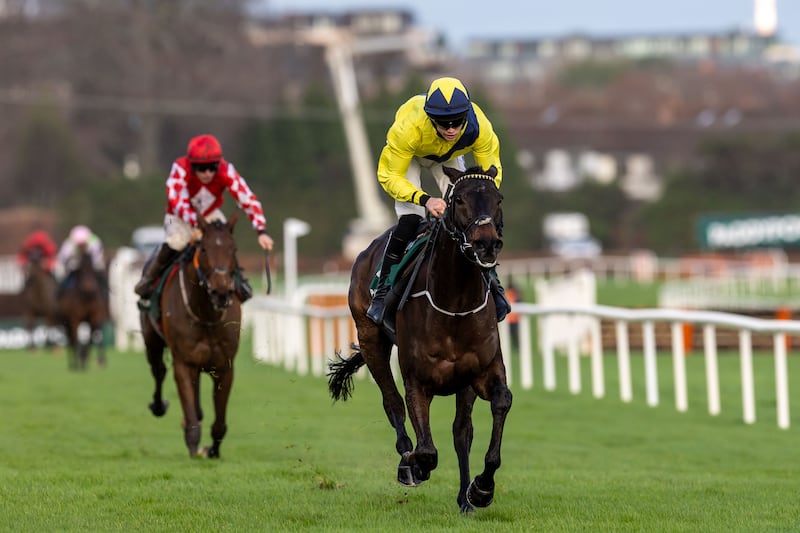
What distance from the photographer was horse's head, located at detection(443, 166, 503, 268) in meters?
6.91

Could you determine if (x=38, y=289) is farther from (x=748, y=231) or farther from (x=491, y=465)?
(x=748, y=231)

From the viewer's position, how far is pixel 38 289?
2292 cm

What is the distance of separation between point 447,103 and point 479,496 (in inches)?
70.9

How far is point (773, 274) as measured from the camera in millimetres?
34000

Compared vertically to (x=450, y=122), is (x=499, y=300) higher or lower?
lower

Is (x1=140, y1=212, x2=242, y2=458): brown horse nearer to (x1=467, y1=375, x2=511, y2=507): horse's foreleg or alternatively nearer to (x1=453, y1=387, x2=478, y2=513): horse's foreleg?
(x1=453, y1=387, x2=478, y2=513): horse's foreleg

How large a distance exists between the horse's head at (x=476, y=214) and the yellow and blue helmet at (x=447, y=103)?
37 centimetres

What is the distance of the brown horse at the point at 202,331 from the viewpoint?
32.4 ft

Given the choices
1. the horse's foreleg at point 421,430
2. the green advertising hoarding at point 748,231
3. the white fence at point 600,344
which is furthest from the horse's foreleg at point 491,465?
the green advertising hoarding at point 748,231

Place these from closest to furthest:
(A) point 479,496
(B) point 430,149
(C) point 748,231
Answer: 1. (A) point 479,496
2. (B) point 430,149
3. (C) point 748,231

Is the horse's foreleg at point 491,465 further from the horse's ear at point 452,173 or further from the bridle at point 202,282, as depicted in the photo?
the bridle at point 202,282

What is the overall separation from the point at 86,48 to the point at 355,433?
46995 millimetres

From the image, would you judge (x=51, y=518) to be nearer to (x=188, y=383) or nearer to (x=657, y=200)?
(x=188, y=383)

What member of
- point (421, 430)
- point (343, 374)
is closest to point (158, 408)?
point (343, 374)
